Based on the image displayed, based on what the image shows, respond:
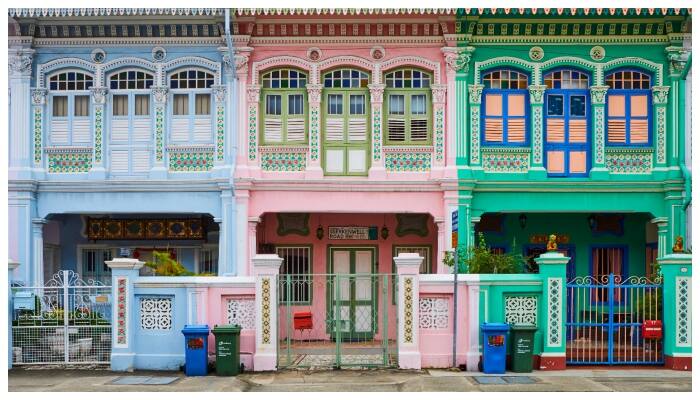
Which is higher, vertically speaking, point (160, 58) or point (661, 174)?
point (160, 58)

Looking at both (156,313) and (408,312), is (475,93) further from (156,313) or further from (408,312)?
(156,313)

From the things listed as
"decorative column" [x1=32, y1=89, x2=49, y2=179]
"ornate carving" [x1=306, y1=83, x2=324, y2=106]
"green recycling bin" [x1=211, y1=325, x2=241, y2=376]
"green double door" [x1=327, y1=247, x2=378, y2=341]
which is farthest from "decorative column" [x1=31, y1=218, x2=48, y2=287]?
"green recycling bin" [x1=211, y1=325, x2=241, y2=376]

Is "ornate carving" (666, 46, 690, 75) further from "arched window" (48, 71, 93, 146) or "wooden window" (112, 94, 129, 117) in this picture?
"arched window" (48, 71, 93, 146)

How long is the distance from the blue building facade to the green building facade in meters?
4.90

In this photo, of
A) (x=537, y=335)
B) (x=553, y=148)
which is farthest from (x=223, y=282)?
(x=553, y=148)

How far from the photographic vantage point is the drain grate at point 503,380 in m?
14.4

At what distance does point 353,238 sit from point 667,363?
25.7 feet

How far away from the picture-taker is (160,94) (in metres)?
20.1

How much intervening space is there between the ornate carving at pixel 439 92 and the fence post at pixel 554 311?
5295 millimetres

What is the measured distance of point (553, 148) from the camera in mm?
20016

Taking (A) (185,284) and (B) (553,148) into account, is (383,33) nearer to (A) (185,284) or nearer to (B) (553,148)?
(B) (553,148)

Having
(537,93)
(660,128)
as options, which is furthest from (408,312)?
(660,128)

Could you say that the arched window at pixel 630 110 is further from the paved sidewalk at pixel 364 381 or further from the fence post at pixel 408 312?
the fence post at pixel 408 312

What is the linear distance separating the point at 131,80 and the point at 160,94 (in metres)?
0.72
